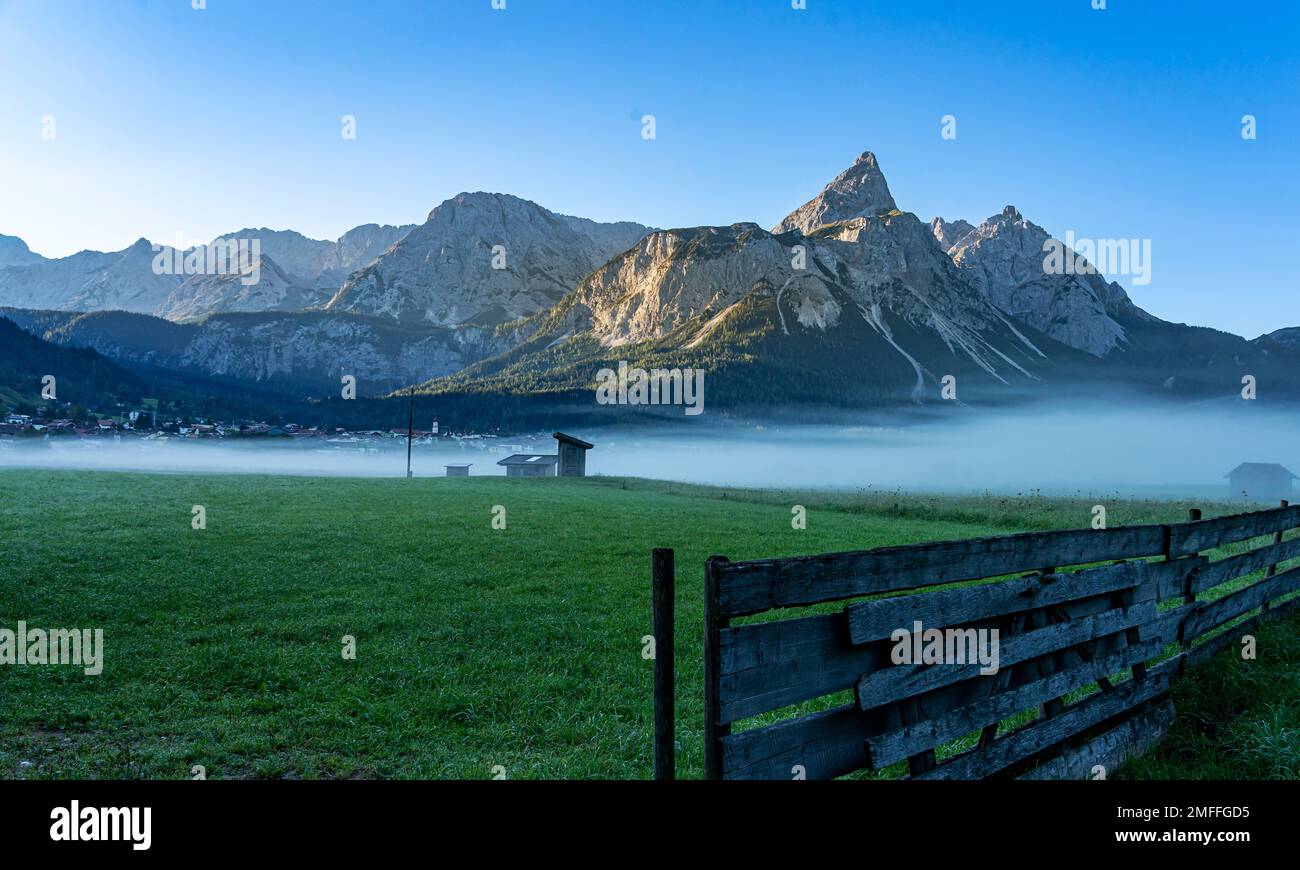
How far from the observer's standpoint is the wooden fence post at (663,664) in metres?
4.82

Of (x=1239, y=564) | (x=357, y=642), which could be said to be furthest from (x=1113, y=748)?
(x=357, y=642)

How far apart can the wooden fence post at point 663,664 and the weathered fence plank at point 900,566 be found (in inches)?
21.2

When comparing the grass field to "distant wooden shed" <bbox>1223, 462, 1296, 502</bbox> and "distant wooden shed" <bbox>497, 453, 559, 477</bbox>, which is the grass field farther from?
"distant wooden shed" <bbox>1223, 462, 1296, 502</bbox>

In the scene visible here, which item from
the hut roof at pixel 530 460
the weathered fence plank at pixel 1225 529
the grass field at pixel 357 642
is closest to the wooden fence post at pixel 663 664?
the grass field at pixel 357 642

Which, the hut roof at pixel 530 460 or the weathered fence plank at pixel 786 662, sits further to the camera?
the hut roof at pixel 530 460

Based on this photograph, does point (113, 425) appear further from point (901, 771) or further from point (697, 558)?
point (901, 771)

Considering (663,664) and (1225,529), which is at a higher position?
(1225,529)

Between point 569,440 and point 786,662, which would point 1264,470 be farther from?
point 786,662

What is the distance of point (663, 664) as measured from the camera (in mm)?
4855

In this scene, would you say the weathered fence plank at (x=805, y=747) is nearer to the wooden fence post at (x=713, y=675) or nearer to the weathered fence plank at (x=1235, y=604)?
the wooden fence post at (x=713, y=675)

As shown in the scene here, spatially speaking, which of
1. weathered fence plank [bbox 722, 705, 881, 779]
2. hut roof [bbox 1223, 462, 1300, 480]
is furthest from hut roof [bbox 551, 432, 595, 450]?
hut roof [bbox 1223, 462, 1300, 480]

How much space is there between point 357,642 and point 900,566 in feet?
37.1
